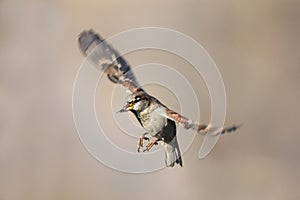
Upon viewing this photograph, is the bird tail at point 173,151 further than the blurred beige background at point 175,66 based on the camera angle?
No

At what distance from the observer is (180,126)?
410 mm

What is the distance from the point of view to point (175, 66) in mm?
1243

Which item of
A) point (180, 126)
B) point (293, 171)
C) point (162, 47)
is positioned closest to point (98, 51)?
point (180, 126)

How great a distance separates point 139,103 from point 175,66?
2.67 feet

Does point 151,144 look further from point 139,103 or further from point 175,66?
point 175,66

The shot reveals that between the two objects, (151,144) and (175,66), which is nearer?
(151,144)

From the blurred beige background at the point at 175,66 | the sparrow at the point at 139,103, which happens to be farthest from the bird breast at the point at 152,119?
the blurred beige background at the point at 175,66

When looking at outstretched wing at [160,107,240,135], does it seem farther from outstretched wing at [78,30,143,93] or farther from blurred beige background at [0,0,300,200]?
blurred beige background at [0,0,300,200]

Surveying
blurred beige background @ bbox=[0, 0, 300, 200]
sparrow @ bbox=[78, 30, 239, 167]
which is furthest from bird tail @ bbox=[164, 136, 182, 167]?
blurred beige background @ bbox=[0, 0, 300, 200]

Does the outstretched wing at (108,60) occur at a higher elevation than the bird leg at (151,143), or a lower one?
higher

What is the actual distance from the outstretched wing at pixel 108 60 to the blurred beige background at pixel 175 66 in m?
0.79

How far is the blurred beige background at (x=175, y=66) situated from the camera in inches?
53.3

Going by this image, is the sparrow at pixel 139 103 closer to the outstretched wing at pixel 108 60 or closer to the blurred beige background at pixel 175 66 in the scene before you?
the outstretched wing at pixel 108 60

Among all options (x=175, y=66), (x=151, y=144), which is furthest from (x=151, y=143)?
(x=175, y=66)
